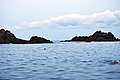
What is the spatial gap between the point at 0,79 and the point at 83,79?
353 inches

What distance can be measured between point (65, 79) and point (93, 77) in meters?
3.24

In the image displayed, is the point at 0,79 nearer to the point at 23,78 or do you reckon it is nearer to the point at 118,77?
the point at 23,78

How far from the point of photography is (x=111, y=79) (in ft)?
81.9

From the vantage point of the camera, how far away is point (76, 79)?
25.2 m

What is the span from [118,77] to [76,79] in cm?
473

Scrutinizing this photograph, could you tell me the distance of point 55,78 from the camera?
85.9 feet

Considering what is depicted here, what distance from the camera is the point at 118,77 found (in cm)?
2600

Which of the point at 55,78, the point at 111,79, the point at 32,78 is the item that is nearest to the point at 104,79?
the point at 111,79

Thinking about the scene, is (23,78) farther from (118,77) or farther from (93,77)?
(118,77)

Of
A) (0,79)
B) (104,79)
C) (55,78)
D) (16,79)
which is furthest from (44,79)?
(104,79)

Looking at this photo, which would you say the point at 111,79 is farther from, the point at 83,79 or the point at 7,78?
the point at 7,78

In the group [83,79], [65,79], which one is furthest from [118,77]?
[65,79]

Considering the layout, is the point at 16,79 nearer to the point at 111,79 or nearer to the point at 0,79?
the point at 0,79

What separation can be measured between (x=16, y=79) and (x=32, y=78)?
5.70 feet
